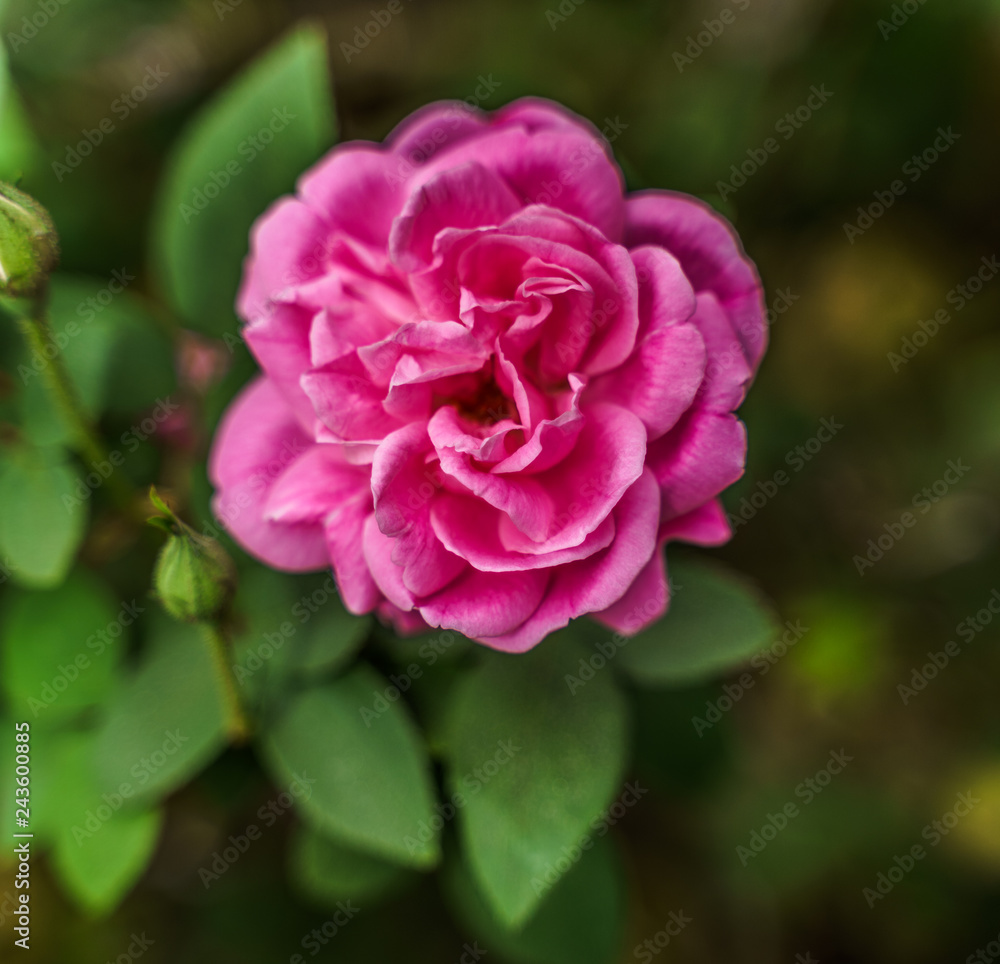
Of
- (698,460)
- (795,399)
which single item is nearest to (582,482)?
(698,460)

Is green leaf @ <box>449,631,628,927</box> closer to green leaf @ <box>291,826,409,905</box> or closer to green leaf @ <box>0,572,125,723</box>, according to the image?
green leaf @ <box>291,826,409,905</box>

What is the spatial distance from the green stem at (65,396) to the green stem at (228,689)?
0.17m

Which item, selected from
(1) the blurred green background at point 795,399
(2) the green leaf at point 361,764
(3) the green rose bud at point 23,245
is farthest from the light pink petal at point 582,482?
(1) the blurred green background at point 795,399

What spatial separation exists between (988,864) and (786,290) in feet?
3.48

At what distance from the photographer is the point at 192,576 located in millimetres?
624

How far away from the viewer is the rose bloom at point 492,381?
1.97ft

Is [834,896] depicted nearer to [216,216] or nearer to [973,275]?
[973,275]

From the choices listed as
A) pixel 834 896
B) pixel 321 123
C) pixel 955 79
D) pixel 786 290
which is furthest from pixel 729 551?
pixel 321 123

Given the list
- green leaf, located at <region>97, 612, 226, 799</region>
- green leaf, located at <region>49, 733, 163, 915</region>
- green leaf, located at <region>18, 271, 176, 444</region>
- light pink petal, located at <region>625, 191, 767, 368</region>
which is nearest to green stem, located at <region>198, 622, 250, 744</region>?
green leaf, located at <region>97, 612, 226, 799</region>

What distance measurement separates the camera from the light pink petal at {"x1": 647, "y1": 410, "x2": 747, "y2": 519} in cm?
60

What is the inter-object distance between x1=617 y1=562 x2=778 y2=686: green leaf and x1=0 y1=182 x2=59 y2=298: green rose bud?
0.57m

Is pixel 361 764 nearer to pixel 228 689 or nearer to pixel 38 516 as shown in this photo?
pixel 228 689

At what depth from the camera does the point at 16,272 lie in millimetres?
622

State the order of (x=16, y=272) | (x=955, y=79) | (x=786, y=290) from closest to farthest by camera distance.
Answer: (x=16, y=272) → (x=955, y=79) → (x=786, y=290)
